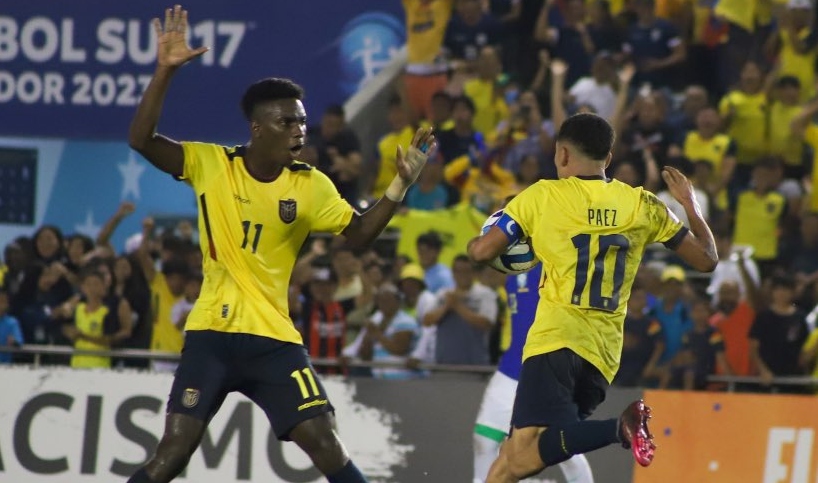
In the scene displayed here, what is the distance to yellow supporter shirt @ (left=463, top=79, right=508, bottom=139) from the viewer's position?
690 inches

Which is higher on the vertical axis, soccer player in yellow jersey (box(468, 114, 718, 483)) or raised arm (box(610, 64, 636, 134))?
raised arm (box(610, 64, 636, 134))

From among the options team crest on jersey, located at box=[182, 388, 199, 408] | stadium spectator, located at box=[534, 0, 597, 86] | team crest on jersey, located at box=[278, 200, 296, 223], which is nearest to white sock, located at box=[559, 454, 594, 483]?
team crest on jersey, located at box=[278, 200, 296, 223]

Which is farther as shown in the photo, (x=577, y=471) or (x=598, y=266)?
(x=577, y=471)

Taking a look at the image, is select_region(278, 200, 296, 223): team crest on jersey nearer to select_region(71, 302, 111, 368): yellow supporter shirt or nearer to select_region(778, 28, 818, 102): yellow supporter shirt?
select_region(71, 302, 111, 368): yellow supporter shirt

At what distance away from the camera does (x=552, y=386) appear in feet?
27.8

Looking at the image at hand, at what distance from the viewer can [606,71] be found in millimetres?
17109

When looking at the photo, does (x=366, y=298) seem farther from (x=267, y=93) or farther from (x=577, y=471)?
(x=267, y=93)

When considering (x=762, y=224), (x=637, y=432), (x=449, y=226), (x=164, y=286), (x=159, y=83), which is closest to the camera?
(x=637, y=432)

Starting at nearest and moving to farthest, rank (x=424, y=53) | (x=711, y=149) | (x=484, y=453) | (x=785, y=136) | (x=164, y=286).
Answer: (x=484, y=453) → (x=164, y=286) → (x=711, y=149) → (x=785, y=136) → (x=424, y=53)

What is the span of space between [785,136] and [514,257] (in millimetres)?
8739

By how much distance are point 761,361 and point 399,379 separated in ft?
10.2

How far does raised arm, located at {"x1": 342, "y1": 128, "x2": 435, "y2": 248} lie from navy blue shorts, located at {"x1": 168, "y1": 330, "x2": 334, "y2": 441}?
0.72 metres

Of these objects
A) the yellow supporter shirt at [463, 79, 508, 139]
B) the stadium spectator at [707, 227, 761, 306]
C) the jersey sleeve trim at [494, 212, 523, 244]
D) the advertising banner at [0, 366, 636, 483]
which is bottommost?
the advertising banner at [0, 366, 636, 483]

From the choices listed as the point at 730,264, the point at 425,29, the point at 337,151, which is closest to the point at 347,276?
the point at 337,151
